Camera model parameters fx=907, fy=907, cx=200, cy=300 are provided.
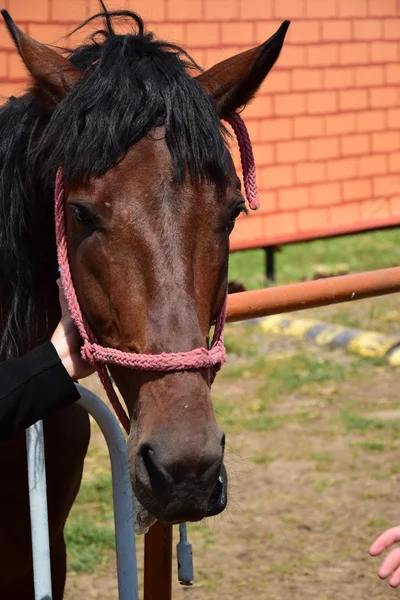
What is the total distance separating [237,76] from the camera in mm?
2109

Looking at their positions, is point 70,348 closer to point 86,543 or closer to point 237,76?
point 237,76

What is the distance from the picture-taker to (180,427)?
163 centimetres

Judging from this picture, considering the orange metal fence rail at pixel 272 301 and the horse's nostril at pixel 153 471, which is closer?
the horse's nostril at pixel 153 471

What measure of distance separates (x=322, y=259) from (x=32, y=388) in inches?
368

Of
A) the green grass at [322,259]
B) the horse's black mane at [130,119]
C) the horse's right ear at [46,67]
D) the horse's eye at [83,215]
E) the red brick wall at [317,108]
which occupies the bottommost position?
the green grass at [322,259]

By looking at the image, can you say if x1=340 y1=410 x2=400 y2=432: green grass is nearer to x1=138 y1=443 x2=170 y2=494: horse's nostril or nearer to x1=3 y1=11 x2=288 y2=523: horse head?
x1=3 y1=11 x2=288 y2=523: horse head

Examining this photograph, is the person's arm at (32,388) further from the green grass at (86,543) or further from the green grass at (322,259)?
the green grass at (322,259)

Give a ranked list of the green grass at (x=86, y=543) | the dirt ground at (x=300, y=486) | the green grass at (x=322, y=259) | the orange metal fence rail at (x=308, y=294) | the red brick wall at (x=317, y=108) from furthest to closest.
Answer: the green grass at (x=322, y=259), the red brick wall at (x=317, y=108), the green grass at (x=86, y=543), the dirt ground at (x=300, y=486), the orange metal fence rail at (x=308, y=294)

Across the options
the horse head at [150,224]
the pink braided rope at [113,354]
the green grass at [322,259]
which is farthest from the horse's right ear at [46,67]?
the green grass at [322,259]

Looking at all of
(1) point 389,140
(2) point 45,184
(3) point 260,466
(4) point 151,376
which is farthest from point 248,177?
(1) point 389,140

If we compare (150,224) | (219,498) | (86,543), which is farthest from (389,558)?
(86,543)

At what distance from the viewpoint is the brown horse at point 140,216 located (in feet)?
5.54

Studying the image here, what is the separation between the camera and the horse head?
5.49 ft

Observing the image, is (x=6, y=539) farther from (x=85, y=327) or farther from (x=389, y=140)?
(x=389, y=140)
